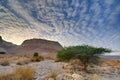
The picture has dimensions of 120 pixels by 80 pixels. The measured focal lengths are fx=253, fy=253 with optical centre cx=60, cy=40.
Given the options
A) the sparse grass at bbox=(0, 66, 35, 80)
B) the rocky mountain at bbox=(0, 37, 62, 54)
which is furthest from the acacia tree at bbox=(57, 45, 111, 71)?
the rocky mountain at bbox=(0, 37, 62, 54)

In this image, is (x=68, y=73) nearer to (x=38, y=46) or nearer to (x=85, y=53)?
(x=85, y=53)

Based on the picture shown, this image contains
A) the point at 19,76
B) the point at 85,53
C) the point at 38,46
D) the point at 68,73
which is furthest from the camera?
the point at 38,46

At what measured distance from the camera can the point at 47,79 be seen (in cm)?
1321

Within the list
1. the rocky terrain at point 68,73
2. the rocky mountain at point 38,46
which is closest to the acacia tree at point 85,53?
the rocky terrain at point 68,73

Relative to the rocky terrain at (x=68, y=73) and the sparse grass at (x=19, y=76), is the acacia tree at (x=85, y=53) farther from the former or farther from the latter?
the sparse grass at (x=19, y=76)

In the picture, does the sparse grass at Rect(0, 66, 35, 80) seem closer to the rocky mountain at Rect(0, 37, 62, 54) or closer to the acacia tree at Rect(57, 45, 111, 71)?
the acacia tree at Rect(57, 45, 111, 71)

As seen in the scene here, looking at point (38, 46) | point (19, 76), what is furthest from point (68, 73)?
point (38, 46)

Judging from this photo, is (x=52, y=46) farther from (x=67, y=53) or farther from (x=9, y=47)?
(x=67, y=53)

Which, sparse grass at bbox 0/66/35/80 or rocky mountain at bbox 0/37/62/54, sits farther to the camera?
rocky mountain at bbox 0/37/62/54

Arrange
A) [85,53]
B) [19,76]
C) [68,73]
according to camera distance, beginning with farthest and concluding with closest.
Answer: [85,53]
[68,73]
[19,76]

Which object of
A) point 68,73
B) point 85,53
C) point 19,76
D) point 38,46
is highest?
point 38,46

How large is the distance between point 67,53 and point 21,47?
124182 mm

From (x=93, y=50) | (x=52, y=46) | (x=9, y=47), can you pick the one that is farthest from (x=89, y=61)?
(x=9, y=47)

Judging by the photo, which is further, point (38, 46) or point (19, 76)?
point (38, 46)
